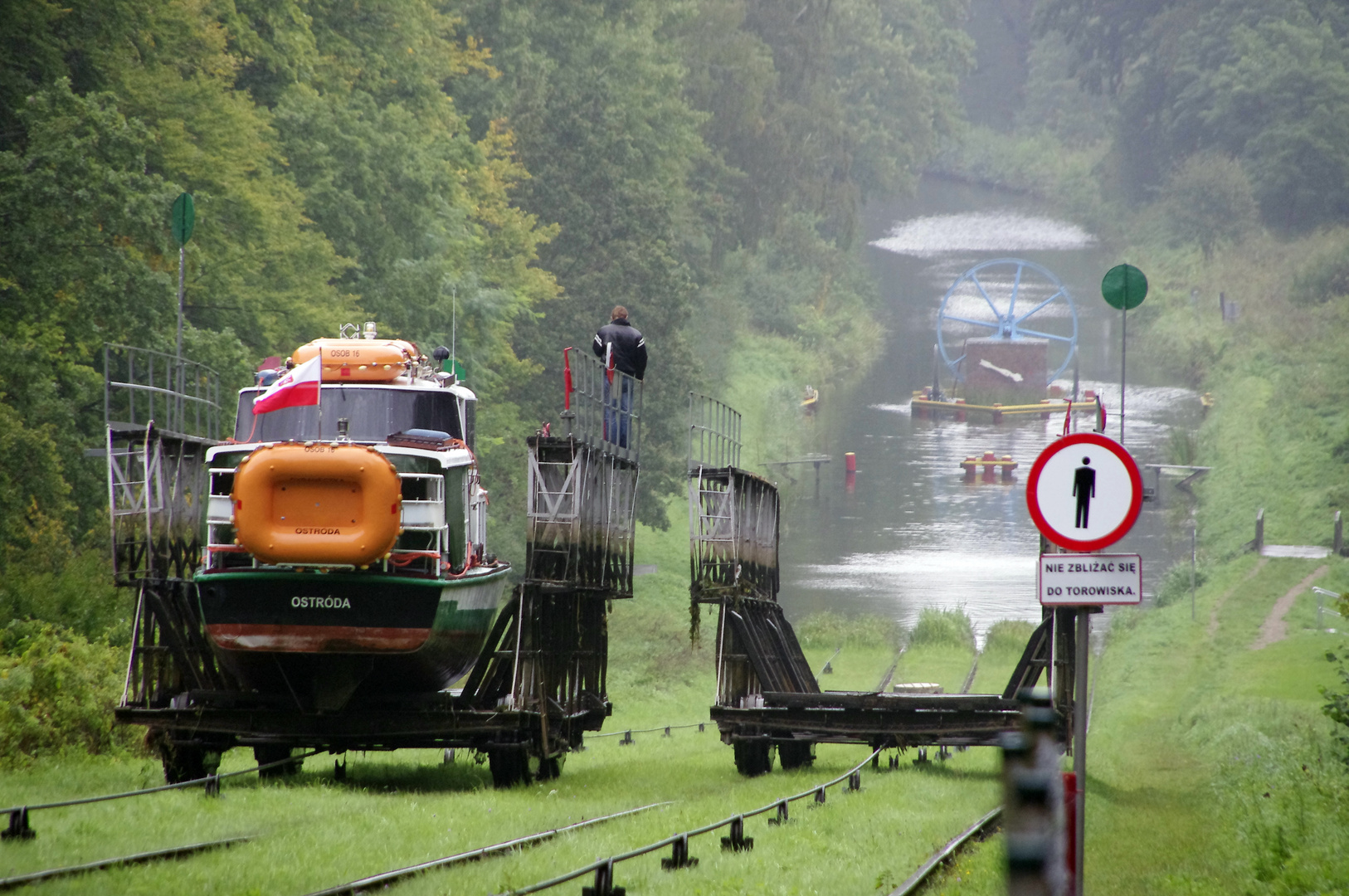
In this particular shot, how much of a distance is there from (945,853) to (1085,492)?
4681mm

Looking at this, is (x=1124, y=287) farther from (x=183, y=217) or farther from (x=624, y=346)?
(x=183, y=217)

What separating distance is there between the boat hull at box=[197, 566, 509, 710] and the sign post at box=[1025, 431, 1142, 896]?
8.05 metres

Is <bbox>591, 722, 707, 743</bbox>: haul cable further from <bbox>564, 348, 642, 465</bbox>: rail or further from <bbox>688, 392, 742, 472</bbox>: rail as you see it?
<bbox>564, 348, 642, 465</bbox>: rail

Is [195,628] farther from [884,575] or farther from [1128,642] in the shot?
[884,575]

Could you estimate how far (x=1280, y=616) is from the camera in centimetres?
3984

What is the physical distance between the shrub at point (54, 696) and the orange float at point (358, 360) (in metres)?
4.68

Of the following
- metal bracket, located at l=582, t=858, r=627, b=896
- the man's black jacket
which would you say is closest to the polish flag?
the man's black jacket

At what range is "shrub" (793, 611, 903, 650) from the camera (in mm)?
40688

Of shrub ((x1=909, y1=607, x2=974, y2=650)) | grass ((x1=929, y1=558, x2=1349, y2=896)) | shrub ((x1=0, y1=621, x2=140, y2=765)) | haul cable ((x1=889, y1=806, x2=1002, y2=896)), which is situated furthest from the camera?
shrub ((x1=909, y1=607, x2=974, y2=650))

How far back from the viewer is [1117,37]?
98.1 m

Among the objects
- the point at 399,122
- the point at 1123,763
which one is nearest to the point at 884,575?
the point at 399,122

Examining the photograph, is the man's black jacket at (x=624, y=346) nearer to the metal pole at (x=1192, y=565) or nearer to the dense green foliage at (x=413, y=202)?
the dense green foliage at (x=413, y=202)

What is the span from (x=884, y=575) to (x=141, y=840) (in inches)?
1556

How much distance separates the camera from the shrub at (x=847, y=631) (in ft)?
133
